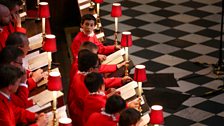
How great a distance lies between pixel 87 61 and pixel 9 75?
144 centimetres

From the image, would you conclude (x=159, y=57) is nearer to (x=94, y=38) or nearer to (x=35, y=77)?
(x=94, y=38)

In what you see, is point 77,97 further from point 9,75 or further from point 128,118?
point 128,118

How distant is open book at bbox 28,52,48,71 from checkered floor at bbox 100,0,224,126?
2580 mm

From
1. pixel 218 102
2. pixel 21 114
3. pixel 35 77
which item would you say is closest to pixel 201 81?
pixel 218 102

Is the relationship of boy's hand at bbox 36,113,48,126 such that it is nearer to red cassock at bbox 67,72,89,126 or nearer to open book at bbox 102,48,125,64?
→ red cassock at bbox 67,72,89,126

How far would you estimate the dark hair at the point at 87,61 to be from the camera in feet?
28.0

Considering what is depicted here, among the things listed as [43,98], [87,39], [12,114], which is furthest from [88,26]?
[12,114]

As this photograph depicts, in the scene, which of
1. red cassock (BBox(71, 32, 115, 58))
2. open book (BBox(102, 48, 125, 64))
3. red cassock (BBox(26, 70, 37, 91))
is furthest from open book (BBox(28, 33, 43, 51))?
red cassock (BBox(26, 70, 37, 91))

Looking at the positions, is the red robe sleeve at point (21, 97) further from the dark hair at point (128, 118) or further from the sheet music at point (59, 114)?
the dark hair at point (128, 118)

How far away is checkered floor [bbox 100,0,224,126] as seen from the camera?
11555 millimetres

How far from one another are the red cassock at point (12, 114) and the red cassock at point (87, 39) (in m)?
Result: 2.53

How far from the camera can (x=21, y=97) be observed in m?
8.14

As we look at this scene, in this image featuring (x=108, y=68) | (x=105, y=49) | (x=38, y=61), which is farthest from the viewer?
(x=105, y=49)

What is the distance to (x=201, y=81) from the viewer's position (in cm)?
1247
